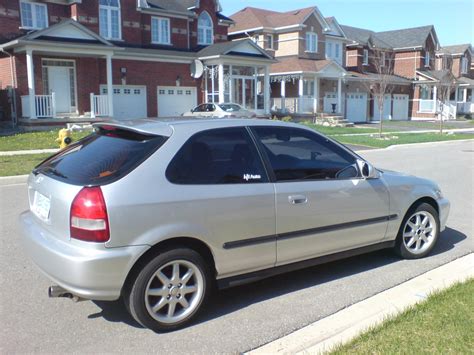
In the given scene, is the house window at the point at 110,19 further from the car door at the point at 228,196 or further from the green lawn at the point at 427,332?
the green lawn at the point at 427,332

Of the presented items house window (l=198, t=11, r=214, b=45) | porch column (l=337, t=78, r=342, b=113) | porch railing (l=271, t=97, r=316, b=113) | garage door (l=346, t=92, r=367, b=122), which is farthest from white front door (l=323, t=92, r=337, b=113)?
house window (l=198, t=11, r=214, b=45)

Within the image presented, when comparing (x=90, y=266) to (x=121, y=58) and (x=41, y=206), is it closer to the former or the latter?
(x=41, y=206)

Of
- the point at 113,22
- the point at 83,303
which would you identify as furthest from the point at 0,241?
the point at 113,22

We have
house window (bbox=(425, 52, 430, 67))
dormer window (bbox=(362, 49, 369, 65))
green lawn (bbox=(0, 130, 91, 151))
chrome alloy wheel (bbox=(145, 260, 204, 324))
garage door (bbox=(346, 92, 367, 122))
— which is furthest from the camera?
house window (bbox=(425, 52, 430, 67))

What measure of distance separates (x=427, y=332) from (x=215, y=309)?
1.77 meters

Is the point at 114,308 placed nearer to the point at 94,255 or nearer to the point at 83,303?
the point at 83,303

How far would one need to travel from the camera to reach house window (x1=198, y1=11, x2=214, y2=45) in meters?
33.1

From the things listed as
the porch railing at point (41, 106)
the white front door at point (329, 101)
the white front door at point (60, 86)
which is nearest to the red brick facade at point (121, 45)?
the white front door at point (60, 86)

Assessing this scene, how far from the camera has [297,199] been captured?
176 inches

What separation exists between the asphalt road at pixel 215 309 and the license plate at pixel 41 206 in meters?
0.85

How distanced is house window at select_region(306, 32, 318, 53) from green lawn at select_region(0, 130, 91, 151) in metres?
23.8

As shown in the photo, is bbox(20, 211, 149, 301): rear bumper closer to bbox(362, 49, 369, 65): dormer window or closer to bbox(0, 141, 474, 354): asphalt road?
bbox(0, 141, 474, 354): asphalt road

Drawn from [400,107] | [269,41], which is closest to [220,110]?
[269,41]

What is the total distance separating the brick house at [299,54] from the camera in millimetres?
36344
